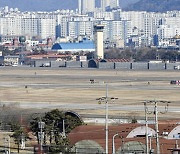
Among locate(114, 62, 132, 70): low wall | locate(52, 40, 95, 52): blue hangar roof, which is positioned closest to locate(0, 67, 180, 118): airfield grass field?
locate(114, 62, 132, 70): low wall

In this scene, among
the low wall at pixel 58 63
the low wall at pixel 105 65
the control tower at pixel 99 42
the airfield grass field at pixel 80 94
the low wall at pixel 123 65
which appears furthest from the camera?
the control tower at pixel 99 42

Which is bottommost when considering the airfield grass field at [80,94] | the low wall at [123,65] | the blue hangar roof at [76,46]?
the airfield grass field at [80,94]

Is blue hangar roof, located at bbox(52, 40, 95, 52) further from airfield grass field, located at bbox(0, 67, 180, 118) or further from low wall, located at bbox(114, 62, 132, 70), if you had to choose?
airfield grass field, located at bbox(0, 67, 180, 118)

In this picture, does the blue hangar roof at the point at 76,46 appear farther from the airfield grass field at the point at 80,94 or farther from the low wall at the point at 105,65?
the airfield grass field at the point at 80,94

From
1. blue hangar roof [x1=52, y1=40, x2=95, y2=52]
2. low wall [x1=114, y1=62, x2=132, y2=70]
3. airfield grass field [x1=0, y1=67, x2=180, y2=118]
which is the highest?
blue hangar roof [x1=52, y1=40, x2=95, y2=52]

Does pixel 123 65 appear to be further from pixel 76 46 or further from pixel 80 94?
pixel 80 94

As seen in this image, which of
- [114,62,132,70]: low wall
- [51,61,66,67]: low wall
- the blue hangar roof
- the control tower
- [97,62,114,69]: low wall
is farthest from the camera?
the blue hangar roof

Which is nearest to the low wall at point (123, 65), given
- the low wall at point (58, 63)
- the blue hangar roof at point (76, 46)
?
the low wall at point (58, 63)

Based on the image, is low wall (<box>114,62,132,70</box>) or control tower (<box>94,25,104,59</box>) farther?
control tower (<box>94,25,104,59</box>)
